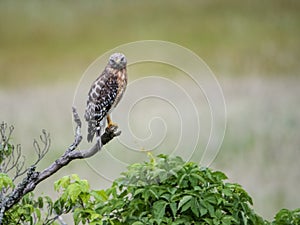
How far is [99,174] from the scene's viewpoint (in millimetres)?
2729

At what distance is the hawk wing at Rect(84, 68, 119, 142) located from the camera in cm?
227

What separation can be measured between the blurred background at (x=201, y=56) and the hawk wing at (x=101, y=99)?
483 mm

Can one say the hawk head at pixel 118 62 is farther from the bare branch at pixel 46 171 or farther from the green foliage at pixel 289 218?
the green foliage at pixel 289 218

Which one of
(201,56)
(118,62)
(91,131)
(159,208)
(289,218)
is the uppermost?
(201,56)

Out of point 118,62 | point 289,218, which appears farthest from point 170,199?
point 118,62

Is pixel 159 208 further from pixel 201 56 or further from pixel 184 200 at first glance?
pixel 201 56

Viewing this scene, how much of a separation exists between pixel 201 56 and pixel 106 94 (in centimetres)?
68

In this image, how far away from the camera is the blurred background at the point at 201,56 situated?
2.80 metres

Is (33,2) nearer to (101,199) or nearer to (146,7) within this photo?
(146,7)

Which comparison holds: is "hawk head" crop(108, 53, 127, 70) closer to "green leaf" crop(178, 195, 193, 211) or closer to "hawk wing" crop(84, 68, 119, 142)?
"hawk wing" crop(84, 68, 119, 142)

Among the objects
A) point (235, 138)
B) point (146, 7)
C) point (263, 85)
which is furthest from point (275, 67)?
point (146, 7)

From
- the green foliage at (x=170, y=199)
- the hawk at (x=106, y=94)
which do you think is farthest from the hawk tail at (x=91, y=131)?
the green foliage at (x=170, y=199)

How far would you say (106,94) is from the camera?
2.28 meters

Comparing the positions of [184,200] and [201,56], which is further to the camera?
[201,56]
